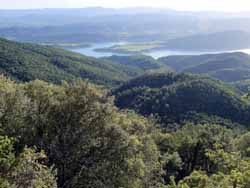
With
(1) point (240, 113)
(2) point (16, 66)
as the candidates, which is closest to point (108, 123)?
(1) point (240, 113)

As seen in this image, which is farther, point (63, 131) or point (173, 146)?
point (173, 146)

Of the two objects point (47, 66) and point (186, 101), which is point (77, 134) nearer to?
point (186, 101)

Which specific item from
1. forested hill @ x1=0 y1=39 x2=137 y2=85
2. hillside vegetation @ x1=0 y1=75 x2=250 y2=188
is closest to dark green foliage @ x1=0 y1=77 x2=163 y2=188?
hillside vegetation @ x1=0 y1=75 x2=250 y2=188

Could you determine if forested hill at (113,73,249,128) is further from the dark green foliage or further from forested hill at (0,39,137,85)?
the dark green foliage

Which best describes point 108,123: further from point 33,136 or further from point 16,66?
point 16,66

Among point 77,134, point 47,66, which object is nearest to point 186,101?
point 47,66

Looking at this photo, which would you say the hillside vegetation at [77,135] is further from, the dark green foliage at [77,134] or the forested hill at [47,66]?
the forested hill at [47,66]
